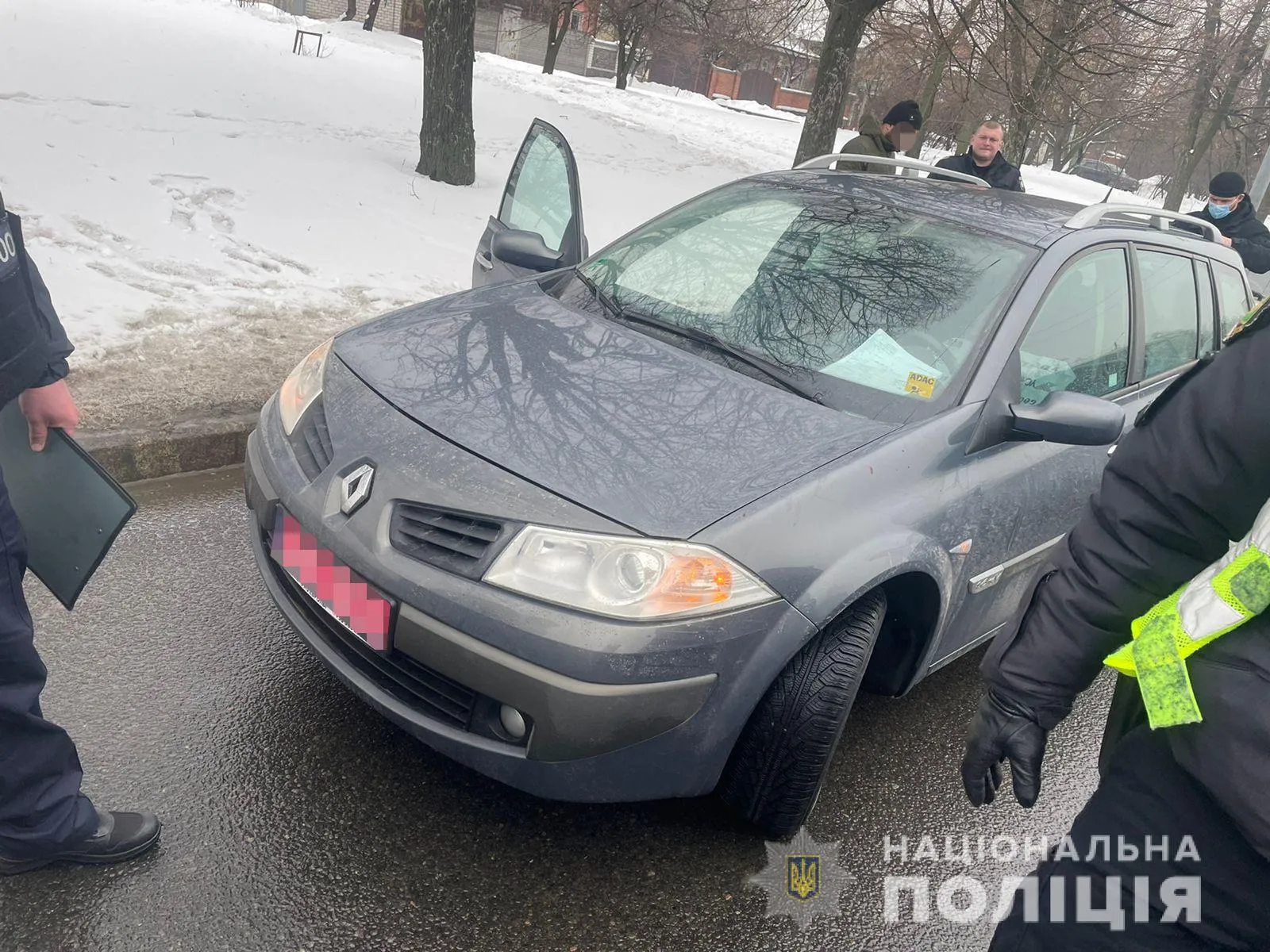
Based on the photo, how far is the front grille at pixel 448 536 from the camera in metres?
2.14

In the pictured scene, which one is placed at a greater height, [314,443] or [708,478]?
[708,478]

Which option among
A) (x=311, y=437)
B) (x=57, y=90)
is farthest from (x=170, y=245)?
(x=311, y=437)

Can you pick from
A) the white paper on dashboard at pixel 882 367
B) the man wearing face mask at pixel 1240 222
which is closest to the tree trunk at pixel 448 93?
the man wearing face mask at pixel 1240 222

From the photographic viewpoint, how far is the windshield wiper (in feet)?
8.90

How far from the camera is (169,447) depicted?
12.9ft

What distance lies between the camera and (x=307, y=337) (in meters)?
5.20

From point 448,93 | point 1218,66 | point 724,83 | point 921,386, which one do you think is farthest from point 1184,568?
point 724,83

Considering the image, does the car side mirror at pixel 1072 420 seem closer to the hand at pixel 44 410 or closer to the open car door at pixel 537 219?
the open car door at pixel 537 219

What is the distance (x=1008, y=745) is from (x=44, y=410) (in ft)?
6.38

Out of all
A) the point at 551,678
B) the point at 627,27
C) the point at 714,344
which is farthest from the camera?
the point at 627,27

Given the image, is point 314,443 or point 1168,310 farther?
point 1168,310

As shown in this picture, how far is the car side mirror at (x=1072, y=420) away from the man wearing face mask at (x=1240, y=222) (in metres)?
6.39

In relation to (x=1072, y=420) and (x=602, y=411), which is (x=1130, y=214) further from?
(x=602, y=411)

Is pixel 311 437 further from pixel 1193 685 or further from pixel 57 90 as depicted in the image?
pixel 57 90
